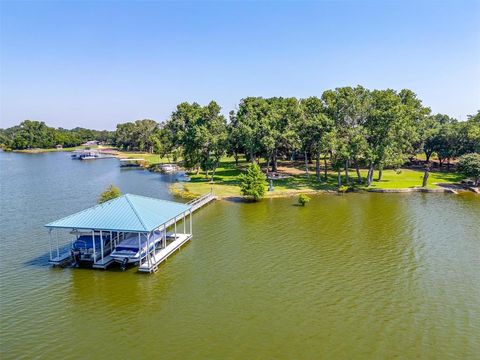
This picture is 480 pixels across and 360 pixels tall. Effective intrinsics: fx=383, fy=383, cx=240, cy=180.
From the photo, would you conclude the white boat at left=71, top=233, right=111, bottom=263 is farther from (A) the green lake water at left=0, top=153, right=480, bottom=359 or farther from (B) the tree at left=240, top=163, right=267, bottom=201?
(B) the tree at left=240, top=163, right=267, bottom=201

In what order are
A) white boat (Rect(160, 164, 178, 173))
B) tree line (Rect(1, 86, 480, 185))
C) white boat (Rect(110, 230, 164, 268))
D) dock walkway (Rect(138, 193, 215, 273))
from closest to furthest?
dock walkway (Rect(138, 193, 215, 273)), white boat (Rect(110, 230, 164, 268)), tree line (Rect(1, 86, 480, 185)), white boat (Rect(160, 164, 178, 173))

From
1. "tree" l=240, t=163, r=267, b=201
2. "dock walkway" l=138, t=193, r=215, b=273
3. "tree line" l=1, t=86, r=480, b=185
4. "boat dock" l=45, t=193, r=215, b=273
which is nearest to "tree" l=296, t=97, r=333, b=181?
"tree line" l=1, t=86, r=480, b=185

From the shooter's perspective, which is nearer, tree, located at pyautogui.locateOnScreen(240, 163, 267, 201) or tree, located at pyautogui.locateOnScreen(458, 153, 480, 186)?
tree, located at pyautogui.locateOnScreen(240, 163, 267, 201)

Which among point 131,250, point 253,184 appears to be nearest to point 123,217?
point 131,250

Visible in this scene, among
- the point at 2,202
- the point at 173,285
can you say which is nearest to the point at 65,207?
the point at 2,202

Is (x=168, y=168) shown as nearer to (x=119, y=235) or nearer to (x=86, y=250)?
(x=119, y=235)

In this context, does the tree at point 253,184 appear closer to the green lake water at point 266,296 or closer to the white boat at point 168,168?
the green lake water at point 266,296

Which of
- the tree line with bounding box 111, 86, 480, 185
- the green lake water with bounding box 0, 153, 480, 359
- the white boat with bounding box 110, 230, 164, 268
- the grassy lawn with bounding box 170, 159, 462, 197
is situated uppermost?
the tree line with bounding box 111, 86, 480, 185

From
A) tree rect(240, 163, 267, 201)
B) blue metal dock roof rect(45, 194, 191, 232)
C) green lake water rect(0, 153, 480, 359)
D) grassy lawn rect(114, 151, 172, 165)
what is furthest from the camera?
grassy lawn rect(114, 151, 172, 165)
